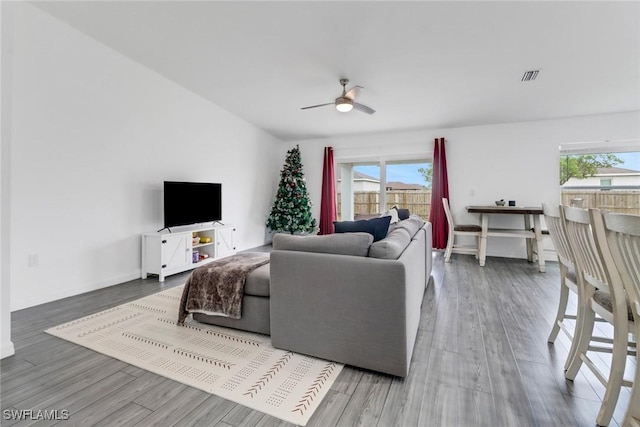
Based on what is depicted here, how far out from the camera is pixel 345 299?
1735 mm

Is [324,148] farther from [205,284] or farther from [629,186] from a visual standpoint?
[629,186]

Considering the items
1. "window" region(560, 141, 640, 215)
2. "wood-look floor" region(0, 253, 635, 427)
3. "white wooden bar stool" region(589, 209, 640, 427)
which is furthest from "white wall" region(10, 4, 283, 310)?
"window" region(560, 141, 640, 215)

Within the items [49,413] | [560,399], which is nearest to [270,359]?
[49,413]

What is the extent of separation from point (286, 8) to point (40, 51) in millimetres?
2479

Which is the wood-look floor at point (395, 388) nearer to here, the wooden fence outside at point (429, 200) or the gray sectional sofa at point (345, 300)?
the gray sectional sofa at point (345, 300)

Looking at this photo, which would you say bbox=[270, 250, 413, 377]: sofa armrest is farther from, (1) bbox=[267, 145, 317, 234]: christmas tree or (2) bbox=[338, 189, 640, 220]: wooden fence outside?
(2) bbox=[338, 189, 640, 220]: wooden fence outside

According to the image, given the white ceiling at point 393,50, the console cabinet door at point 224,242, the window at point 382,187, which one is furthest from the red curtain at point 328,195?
the console cabinet door at point 224,242

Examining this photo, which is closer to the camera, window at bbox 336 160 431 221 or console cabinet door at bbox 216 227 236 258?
console cabinet door at bbox 216 227 236 258

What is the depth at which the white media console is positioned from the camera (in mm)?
3588

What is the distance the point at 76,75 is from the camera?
3061 millimetres

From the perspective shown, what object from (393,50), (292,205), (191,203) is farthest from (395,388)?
(292,205)

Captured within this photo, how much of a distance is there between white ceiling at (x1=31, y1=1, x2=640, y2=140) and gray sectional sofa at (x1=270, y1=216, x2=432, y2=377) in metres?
2.14

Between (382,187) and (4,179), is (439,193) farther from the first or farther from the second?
(4,179)

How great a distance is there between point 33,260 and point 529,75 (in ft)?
19.2
